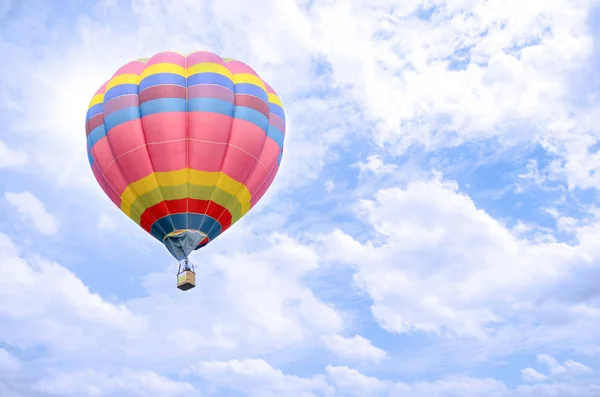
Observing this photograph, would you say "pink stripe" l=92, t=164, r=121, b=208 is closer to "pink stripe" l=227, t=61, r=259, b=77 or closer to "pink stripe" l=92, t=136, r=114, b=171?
"pink stripe" l=92, t=136, r=114, b=171

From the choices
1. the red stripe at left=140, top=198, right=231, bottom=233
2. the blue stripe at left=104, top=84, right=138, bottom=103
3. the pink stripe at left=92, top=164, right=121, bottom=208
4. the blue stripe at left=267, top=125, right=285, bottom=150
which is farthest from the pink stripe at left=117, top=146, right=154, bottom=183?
the blue stripe at left=267, top=125, right=285, bottom=150

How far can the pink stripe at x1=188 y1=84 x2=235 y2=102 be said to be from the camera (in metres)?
28.5

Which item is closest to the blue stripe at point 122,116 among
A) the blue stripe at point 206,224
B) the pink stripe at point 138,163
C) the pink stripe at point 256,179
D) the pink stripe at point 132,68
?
the pink stripe at point 138,163

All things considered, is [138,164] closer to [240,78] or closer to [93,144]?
[93,144]

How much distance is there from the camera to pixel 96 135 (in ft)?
96.3

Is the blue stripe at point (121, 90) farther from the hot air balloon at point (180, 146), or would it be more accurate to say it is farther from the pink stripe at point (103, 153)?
the pink stripe at point (103, 153)

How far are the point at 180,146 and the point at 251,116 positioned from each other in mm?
3894

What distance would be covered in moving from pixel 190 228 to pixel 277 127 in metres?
7.11

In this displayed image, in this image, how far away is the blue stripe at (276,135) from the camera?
30.7 meters

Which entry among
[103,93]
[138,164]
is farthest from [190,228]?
[103,93]

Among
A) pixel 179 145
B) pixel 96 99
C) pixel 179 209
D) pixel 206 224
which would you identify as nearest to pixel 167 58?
pixel 96 99

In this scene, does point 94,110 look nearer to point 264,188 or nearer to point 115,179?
point 115,179

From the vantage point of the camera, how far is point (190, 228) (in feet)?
92.8

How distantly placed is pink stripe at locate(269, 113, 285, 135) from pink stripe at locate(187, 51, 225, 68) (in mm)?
3622
